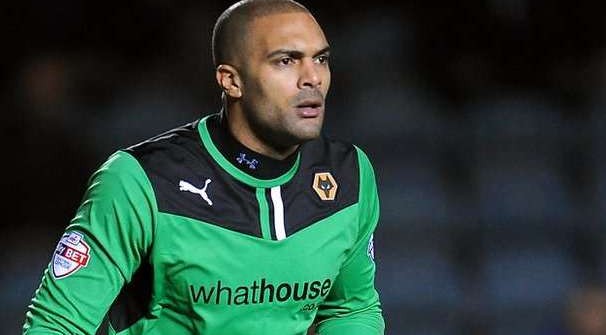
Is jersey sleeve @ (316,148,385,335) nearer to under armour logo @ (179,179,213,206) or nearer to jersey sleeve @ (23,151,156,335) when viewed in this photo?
under armour logo @ (179,179,213,206)

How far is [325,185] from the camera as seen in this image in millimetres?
2988

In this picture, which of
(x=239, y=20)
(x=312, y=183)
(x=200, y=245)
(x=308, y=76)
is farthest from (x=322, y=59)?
(x=200, y=245)

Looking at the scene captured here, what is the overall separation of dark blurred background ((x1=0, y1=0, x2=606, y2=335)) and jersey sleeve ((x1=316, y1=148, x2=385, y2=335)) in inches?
82.6

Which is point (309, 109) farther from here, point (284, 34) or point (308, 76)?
point (284, 34)

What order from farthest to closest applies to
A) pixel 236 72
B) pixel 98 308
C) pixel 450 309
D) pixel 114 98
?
pixel 114 98 → pixel 450 309 → pixel 236 72 → pixel 98 308

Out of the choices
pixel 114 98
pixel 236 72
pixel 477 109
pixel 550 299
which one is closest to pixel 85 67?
pixel 114 98

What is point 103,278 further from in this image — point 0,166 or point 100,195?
point 0,166

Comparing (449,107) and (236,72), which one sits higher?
(236,72)

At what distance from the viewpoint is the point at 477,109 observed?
5.72 m

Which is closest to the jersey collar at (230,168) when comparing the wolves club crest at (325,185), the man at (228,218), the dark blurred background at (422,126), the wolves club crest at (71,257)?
the man at (228,218)

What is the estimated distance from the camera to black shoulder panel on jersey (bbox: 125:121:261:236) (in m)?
2.75

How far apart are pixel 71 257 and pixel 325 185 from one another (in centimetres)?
70

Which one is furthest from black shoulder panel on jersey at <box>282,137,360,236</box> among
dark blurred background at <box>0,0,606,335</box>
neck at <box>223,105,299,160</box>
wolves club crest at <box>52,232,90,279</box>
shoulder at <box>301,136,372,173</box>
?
dark blurred background at <box>0,0,606,335</box>

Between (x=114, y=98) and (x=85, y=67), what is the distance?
0.21m
